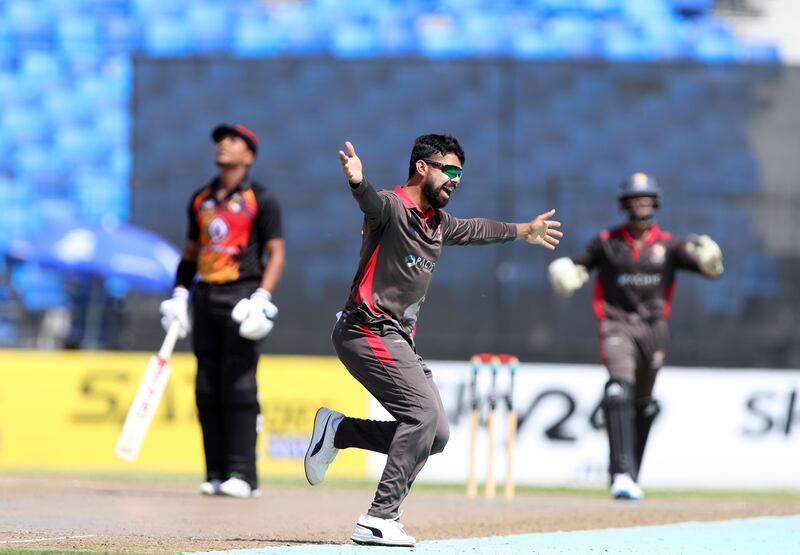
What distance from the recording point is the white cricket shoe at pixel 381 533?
6133mm

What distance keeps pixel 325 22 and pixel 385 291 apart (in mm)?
13687

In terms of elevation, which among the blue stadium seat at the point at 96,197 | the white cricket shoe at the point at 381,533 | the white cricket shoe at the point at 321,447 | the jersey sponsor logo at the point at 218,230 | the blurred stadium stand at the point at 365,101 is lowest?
the white cricket shoe at the point at 381,533

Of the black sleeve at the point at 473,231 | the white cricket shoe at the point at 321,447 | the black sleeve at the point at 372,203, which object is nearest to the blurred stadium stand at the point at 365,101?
the black sleeve at the point at 473,231

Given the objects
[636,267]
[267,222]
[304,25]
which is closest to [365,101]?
[304,25]

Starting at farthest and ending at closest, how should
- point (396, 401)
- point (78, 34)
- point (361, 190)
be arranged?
point (78, 34)
point (396, 401)
point (361, 190)

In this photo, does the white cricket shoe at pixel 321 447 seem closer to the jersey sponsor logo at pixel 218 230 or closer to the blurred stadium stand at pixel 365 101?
the jersey sponsor logo at pixel 218 230

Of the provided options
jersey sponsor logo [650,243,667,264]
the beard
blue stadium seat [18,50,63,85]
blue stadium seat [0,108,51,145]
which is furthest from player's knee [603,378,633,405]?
blue stadium seat [18,50,63,85]

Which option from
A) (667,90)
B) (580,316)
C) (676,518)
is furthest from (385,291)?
(667,90)

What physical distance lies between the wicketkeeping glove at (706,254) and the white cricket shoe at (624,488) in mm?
1499

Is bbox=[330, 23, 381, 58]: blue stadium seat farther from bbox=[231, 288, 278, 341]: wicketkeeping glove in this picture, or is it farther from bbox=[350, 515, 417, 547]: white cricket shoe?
bbox=[350, 515, 417, 547]: white cricket shoe

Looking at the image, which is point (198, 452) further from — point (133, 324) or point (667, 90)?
point (667, 90)

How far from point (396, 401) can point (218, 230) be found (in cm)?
299

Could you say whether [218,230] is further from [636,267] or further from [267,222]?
[636,267]

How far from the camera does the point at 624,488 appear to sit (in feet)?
33.0
